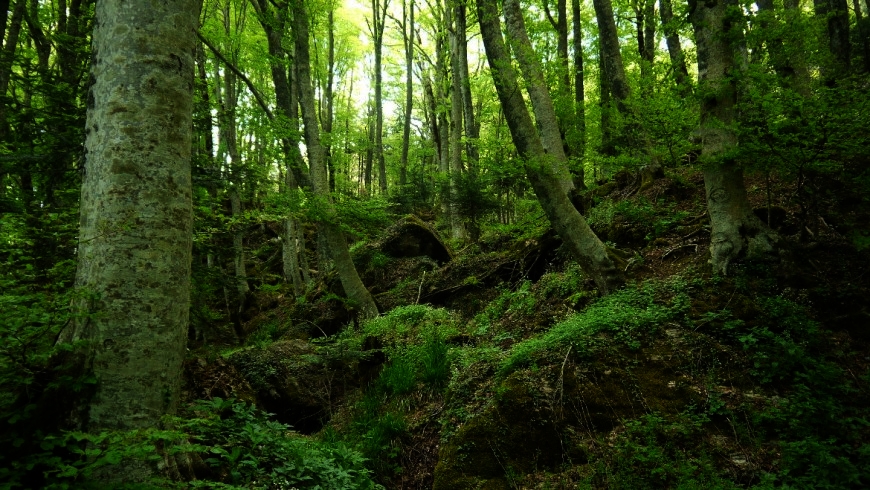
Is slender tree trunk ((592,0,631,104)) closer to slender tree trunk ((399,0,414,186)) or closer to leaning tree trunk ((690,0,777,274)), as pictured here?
leaning tree trunk ((690,0,777,274))

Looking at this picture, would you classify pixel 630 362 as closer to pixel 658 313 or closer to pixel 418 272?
pixel 658 313

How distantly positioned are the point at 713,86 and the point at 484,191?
22.2 ft

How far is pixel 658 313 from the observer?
15.6 feet

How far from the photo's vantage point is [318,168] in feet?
30.4

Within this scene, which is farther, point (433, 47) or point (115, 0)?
point (433, 47)

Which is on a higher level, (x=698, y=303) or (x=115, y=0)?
(x=115, y=0)

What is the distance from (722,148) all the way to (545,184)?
2.05 m

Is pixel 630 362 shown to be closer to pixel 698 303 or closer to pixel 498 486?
pixel 698 303

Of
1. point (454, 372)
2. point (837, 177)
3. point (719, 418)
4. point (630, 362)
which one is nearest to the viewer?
point (719, 418)

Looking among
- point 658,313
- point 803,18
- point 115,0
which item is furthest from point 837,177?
point 115,0

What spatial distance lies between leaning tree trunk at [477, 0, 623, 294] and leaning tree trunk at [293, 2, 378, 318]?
466 centimetres

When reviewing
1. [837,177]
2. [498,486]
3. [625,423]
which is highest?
[837,177]

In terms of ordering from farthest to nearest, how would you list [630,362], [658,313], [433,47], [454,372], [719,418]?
[433,47], [454,372], [658,313], [630,362], [719,418]

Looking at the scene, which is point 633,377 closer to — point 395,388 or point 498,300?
point 395,388
